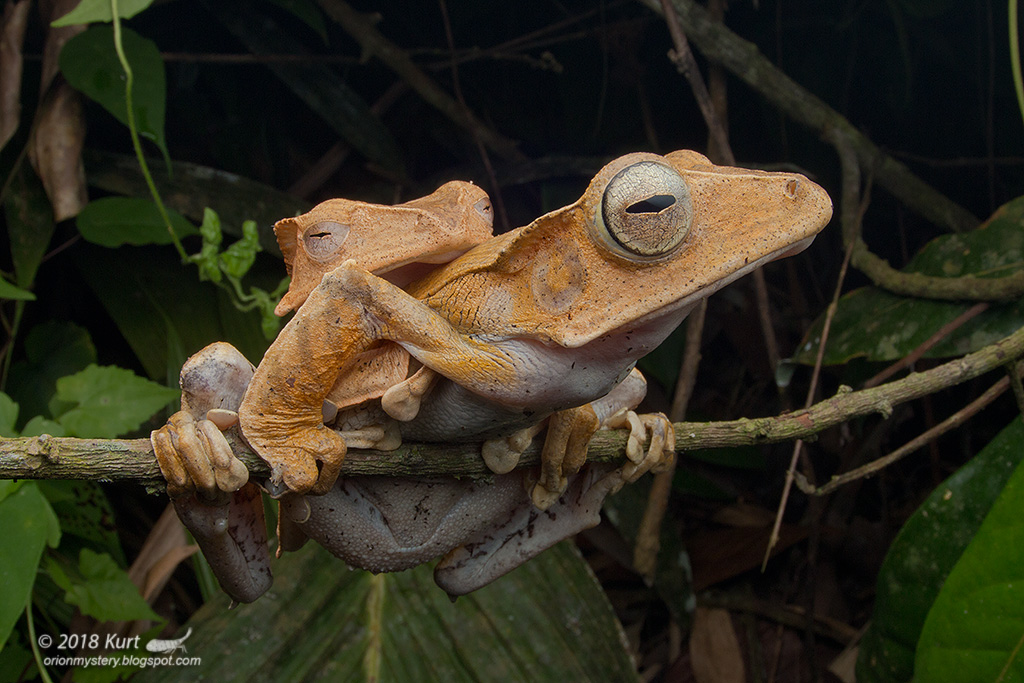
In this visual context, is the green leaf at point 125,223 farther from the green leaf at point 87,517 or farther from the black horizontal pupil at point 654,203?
the black horizontal pupil at point 654,203

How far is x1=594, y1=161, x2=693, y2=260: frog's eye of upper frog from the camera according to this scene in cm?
100

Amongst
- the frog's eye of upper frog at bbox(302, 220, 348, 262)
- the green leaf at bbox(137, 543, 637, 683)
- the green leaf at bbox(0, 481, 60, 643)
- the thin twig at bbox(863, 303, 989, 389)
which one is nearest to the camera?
the frog's eye of upper frog at bbox(302, 220, 348, 262)

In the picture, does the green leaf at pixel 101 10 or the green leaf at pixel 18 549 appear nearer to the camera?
the green leaf at pixel 18 549

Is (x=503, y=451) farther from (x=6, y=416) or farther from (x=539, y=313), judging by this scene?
(x=6, y=416)

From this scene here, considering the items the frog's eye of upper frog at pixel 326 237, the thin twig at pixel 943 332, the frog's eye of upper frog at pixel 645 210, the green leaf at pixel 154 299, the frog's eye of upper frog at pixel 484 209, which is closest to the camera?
the frog's eye of upper frog at pixel 645 210

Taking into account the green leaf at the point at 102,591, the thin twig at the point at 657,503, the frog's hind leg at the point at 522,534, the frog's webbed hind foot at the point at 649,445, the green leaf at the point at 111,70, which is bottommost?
the thin twig at the point at 657,503

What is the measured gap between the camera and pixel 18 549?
154 cm

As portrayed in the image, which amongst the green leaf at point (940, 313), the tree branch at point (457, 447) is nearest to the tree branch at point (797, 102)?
the green leaf at point (940, 313)

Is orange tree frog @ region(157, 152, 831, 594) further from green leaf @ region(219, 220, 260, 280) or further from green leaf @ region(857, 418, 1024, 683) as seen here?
green leaf @ region(857, 418, 1024, 683)

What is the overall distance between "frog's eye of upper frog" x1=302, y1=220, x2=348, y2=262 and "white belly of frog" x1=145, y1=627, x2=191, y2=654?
1.36m

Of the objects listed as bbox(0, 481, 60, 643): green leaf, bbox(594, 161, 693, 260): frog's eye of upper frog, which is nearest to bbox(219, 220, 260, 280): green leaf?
bbox(0, 481, 60, 643): green leaf

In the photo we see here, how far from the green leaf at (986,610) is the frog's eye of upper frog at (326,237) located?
55.3 inches

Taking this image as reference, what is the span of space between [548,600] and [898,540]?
3.37ft

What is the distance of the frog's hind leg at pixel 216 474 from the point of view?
1.15 m
